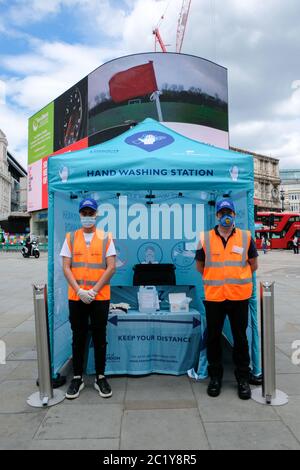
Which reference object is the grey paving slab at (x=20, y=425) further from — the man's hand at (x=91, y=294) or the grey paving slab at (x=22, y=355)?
the grey paving slab at (x=22, y=355)

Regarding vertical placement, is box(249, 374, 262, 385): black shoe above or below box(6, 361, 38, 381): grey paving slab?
above

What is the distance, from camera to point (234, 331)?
374cm

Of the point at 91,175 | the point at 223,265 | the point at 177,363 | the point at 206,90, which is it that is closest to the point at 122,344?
the point at 177,363

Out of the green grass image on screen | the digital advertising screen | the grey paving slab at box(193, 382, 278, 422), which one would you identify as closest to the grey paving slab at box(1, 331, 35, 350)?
the grey paving slab at box(193, 382, 278, 422)

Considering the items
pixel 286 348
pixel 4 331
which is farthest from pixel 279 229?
pixel 4 331

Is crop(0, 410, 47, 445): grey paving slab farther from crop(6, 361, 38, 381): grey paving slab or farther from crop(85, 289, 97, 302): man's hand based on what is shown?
crop(85, 289, 97, 302): man's hand

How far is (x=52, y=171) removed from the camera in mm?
4062

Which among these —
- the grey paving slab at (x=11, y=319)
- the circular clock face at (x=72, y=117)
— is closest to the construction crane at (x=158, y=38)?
the circular clock face at (x=72, y=117)

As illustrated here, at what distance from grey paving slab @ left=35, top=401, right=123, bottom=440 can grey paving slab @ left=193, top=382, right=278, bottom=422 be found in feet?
2.59

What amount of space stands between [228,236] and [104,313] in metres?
1.47

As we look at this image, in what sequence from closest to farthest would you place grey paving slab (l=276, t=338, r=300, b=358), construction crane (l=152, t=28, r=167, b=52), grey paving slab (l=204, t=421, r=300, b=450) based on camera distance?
grey paving slab (l=204, t=421, r=300, b=450) < grey paving slab (l=276, t=338, r=300, b=358) < construction crane (l=152, t=28, r=167, b=52)

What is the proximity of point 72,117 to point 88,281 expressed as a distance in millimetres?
39128

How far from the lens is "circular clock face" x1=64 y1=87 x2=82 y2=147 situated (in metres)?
38.3
